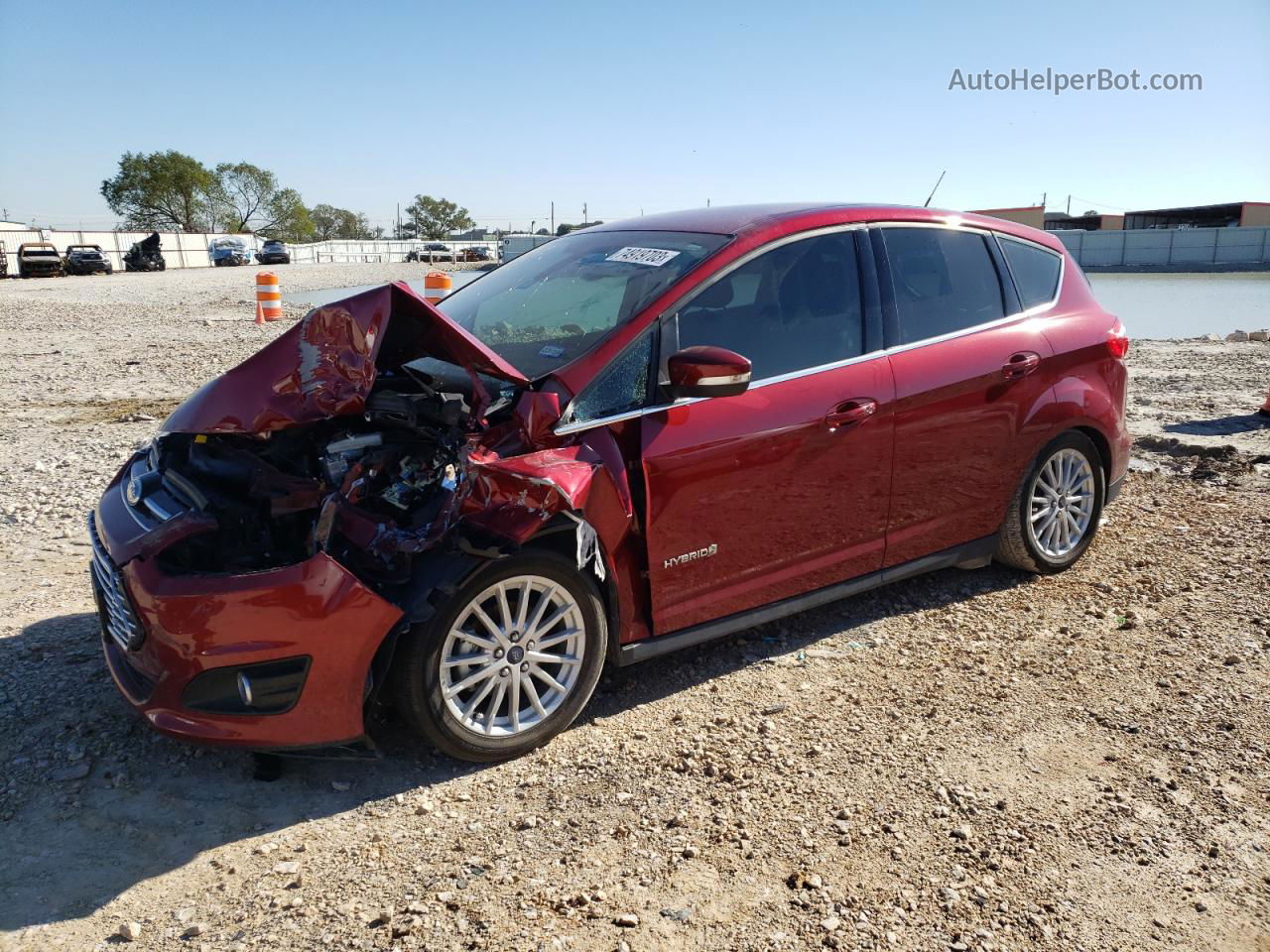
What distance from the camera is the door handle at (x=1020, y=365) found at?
4.55 metres

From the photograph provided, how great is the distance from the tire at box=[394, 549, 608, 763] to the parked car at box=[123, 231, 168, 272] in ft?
176

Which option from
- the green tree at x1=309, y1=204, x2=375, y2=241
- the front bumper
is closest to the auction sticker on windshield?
the front bumper

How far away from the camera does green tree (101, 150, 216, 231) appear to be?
83.7m

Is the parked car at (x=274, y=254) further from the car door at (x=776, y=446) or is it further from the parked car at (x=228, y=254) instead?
the car door at (x=776, y=446)

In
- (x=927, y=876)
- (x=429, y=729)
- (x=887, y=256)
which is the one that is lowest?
(x=927, y=876)

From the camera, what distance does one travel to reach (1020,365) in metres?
4.60

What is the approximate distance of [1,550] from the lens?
5316mm

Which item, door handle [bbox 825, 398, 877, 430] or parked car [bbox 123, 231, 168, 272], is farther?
parked car [bbox 123, 231, 168, 272]

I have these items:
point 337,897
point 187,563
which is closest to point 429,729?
point 337,897

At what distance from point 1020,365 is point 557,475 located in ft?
8.24

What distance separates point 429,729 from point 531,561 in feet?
2.10

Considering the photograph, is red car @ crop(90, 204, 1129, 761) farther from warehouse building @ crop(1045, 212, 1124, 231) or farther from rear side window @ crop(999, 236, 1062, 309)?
warehouse building @ crop(1045, 212, 1124, 231)

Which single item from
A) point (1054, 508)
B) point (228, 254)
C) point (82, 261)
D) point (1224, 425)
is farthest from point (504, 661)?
point (228, 254)

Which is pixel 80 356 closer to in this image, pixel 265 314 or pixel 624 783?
pixel 265 314
